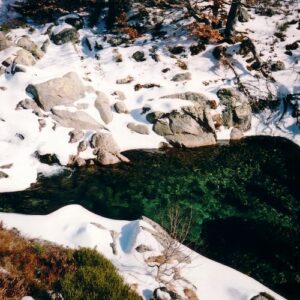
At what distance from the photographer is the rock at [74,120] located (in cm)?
1758

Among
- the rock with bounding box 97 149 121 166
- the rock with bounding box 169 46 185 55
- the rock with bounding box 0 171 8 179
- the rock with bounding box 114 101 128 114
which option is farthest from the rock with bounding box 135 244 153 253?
the rock with bounding box 169 46 185 55

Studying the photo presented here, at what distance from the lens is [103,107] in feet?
62.7

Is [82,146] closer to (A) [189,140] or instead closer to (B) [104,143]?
(B) [104,143]

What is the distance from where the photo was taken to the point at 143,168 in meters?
15.9

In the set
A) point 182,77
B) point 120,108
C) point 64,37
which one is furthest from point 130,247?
point 64,37

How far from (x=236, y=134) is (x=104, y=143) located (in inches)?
301

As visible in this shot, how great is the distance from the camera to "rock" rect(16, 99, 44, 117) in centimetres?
1756

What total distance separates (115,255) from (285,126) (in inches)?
561

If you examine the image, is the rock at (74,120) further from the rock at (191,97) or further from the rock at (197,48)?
the rock at (197,48)

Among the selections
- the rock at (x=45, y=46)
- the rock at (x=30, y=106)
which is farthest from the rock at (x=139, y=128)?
the rock at (x=45, y=46)

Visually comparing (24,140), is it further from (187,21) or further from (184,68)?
(187,21)

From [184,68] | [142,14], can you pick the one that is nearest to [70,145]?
[184,68]

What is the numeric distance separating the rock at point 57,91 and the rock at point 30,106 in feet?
0.88

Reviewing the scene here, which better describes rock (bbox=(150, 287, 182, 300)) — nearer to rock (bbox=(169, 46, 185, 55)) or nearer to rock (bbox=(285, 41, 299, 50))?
rock (bbox=(169, 46, 185, 55))
